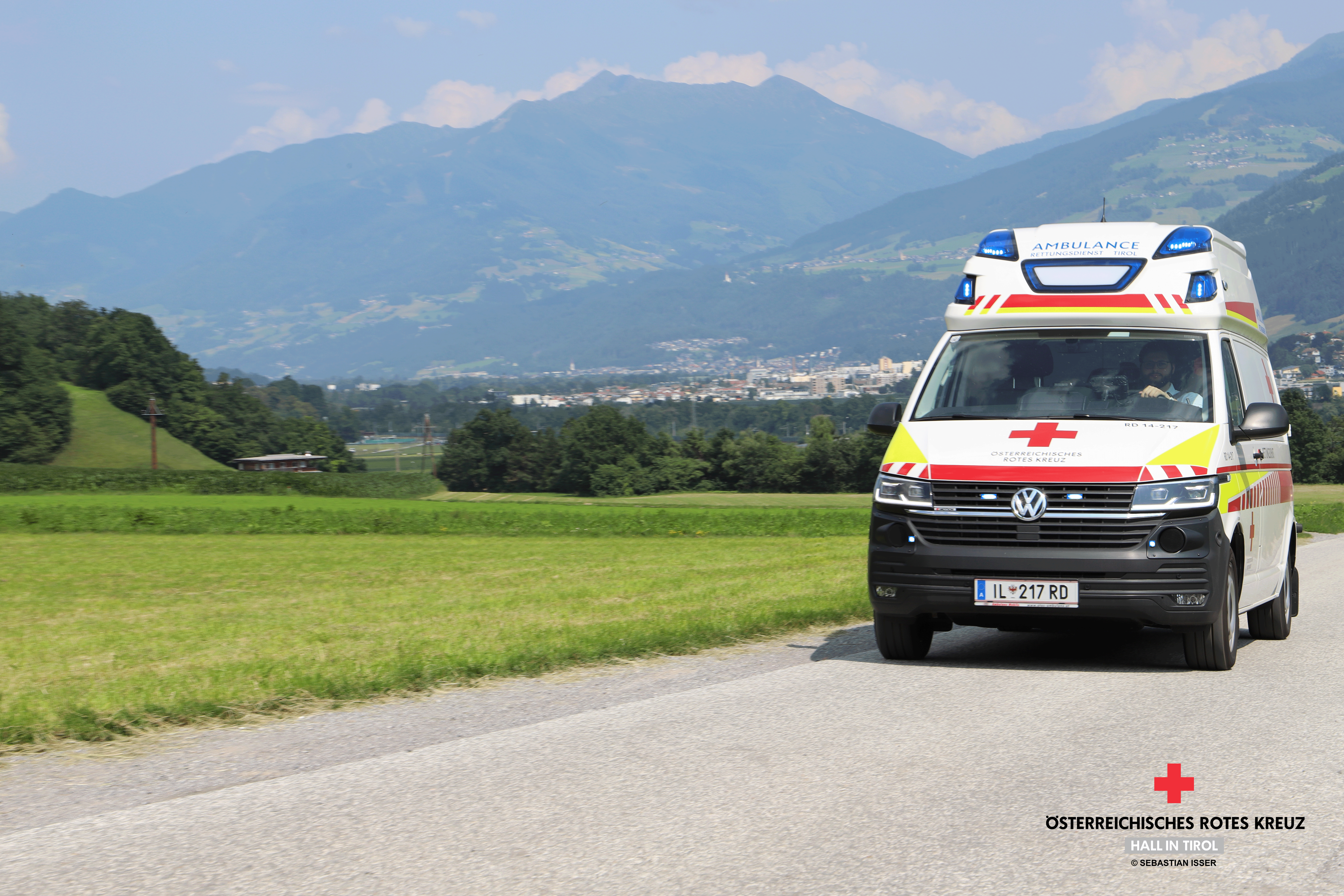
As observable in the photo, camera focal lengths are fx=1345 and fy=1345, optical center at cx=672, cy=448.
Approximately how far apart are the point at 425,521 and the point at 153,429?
5643 centimetres

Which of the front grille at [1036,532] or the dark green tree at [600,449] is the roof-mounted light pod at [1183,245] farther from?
the dark green tree at [600,449]

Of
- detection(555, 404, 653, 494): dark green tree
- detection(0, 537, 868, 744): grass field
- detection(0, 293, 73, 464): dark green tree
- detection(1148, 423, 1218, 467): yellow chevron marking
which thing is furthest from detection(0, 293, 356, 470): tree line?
detection(1148, 423, 1218, 467): yellow chevron marking

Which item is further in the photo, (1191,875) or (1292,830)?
(1292,830)

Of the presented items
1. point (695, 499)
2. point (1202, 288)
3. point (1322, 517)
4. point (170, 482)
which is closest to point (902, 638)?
point (1202, 288)

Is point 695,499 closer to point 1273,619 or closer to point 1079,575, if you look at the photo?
point 1273,619

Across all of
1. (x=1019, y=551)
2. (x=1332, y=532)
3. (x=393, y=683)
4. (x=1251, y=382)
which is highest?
(x=1251, y=382)

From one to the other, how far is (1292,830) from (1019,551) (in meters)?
3.31

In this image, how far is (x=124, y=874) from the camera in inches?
174

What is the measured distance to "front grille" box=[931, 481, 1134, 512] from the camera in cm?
816

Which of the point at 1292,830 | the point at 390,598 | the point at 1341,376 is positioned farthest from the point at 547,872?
the point at 1341,376

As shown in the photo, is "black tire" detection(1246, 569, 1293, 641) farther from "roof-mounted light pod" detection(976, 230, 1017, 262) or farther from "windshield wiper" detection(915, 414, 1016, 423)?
"roof-mounted light pod" detection(976, 230, 1017, 262)

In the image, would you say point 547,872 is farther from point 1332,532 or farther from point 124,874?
point 1332,532

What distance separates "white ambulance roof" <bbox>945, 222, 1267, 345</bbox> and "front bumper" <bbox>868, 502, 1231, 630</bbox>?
1754 millimetres

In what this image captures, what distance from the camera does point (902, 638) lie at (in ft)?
30.0
